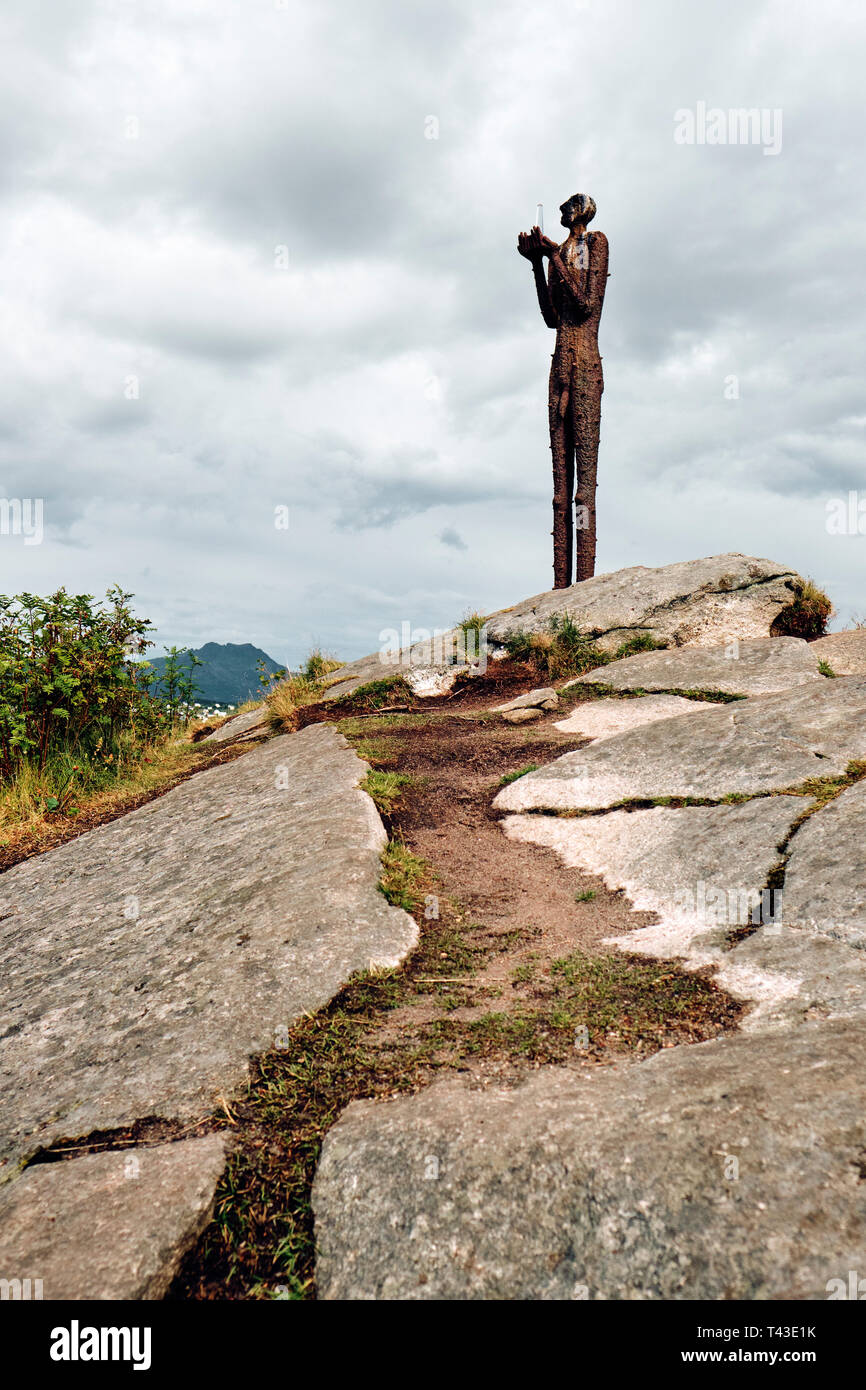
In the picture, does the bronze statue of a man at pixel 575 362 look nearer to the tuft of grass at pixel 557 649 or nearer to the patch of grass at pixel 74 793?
the tuft of grass at pixel 557 649

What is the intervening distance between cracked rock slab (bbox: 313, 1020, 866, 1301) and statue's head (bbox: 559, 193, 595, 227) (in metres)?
14.5

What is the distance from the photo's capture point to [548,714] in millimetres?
8609

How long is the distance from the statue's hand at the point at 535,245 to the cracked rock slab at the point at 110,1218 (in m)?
14.4

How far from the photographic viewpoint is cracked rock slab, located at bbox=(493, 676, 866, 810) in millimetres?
4898

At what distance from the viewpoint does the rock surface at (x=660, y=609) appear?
1051cm

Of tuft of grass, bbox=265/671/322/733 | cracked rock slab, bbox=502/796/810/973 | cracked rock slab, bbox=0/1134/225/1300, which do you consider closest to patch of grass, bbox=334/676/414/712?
tuft of grass, bbox=265/671/322/733

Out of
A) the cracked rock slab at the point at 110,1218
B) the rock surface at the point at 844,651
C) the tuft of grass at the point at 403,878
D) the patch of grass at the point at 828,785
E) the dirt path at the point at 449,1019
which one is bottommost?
the cracked rock slab at the point at 110,1218

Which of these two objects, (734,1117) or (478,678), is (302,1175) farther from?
(478,678)

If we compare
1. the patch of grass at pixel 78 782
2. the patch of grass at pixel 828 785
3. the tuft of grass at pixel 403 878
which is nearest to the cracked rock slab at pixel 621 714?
the patch of grass at pixel 828 785

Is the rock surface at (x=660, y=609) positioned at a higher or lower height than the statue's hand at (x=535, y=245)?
lower

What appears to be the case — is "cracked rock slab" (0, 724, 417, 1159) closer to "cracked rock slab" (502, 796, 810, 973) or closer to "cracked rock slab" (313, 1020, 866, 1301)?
"cracked rock slab" (313, 1020, 866, 1301)
